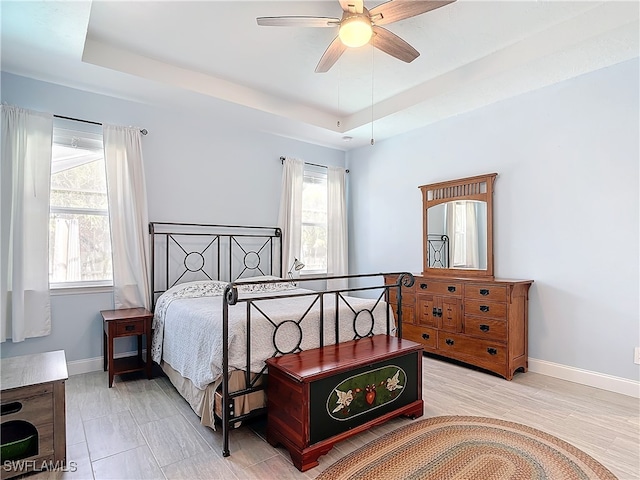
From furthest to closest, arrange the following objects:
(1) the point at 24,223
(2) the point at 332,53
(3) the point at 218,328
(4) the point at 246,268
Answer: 1. (4) the point at 246,268
2. (1) the point at 24,223
3. (2) the point at 332,53
4. (3) the point at 218,328

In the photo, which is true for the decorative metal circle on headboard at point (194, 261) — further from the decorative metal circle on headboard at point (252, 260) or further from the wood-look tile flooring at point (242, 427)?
the wood-look tile flooring at point (242, 427)

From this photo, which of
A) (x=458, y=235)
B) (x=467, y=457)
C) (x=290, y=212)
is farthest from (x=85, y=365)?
(x=458, y=235)

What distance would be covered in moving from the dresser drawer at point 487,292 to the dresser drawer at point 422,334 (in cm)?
60

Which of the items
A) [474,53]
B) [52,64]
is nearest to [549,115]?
[474,53]

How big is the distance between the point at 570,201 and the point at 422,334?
1.98 metres

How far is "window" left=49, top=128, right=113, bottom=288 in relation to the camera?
11.2ft

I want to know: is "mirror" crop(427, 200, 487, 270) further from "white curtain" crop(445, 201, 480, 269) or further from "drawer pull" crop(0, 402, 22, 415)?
"drawer pull" crop(0, 402, 22, 415)

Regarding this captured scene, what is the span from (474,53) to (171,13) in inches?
97.9

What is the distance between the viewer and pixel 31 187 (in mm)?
3174

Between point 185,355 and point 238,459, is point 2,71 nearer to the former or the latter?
point 185,355

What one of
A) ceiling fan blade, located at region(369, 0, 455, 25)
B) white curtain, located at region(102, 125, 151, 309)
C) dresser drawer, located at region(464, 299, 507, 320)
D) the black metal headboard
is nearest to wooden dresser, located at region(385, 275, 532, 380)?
dresser drawer, located at region(464, 299, 507, 320)

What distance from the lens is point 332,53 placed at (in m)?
2.65

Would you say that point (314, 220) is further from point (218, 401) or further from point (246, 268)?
point (218, 401)

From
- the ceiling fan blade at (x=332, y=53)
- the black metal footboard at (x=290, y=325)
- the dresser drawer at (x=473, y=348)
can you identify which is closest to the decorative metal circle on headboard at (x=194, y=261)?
the black metal footboard at (x=290, y=325)
